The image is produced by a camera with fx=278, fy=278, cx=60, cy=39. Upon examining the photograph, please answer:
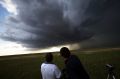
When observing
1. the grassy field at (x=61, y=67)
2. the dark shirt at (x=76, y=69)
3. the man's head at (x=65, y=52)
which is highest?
the grassy field at (x=61, y=67)

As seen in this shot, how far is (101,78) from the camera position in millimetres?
18656

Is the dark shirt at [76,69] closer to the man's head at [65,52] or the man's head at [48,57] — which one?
the man's head at [65,52]

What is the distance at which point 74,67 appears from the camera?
6543 mm

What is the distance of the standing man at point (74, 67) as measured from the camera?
6523mm

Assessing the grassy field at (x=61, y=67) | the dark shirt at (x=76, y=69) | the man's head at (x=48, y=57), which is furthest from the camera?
the grassy field at (x=61, y=67)

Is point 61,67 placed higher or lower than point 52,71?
higher

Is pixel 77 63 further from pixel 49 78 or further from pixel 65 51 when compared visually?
pixel 49 78

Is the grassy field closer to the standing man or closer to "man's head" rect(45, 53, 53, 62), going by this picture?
"man's head" rect(45, 53, 53, 62)

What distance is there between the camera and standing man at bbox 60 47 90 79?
6523 millimetres

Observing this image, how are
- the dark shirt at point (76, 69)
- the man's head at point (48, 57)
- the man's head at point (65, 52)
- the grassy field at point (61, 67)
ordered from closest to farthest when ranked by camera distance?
the dark shirt at point (76, 69)
the man's head at point (65, 52)
the man's head at point (48, 57)
the grassy field at point (61, 67)

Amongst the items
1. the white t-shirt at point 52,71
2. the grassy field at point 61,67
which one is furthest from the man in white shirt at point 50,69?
the grassy field at point 61,67

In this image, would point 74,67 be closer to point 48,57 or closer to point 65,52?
point 65,52

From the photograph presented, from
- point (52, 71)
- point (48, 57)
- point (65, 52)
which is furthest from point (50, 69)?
point (65, 52)

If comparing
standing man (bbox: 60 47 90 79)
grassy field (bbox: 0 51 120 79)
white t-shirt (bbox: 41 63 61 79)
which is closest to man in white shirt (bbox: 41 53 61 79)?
white t-shirt (bbox: 41 63 61 79)
